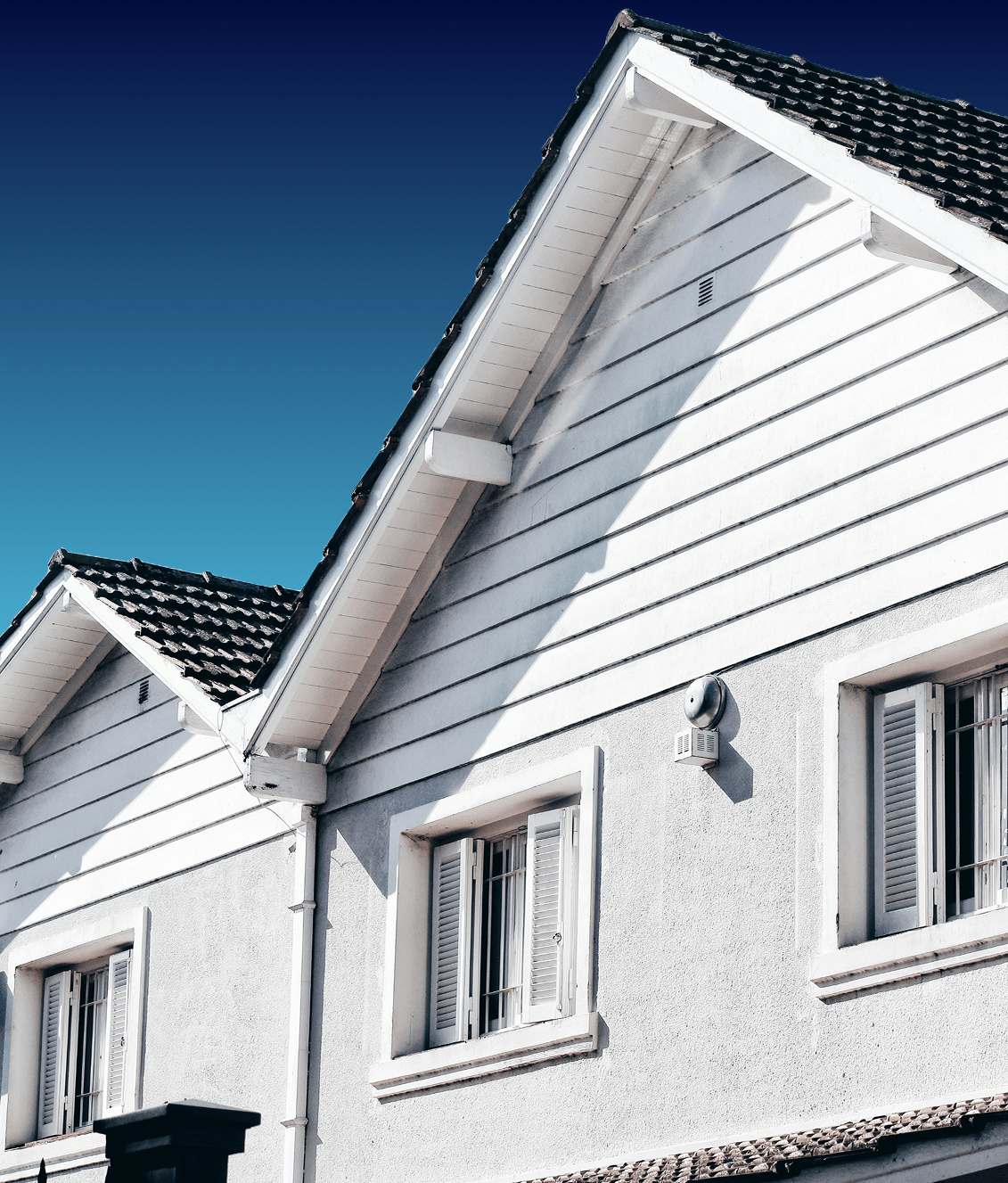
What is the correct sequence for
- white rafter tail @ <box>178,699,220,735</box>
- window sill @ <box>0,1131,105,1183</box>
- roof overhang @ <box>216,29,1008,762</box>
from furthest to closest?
window sill @ <box>0,1131,105,1183</box> → white rafter tail @ <box>178,699,220,735</box> → roof overhang @ <box>216,29,1008,762</box>

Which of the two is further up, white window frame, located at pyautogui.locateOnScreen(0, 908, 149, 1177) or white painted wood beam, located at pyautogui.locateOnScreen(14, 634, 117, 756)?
white painted wood beam, located at pyautogui.locateOnScreen(14, 634, 117, 756)

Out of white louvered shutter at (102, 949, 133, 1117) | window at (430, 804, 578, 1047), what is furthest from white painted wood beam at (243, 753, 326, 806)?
white louvered shutter at (102, 949, 133, 1117)

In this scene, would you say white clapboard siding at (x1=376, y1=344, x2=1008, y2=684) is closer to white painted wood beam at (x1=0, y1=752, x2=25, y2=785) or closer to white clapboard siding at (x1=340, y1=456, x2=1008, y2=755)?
white clapboard siding at (x1=340, y1=456, x2=1008, y2=755)

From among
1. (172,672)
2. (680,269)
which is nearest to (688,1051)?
(680,269)

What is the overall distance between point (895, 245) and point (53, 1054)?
927 cm

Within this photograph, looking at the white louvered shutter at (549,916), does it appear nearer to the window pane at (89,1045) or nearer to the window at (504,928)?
the window at (504,928)

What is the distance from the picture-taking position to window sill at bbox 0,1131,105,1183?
13969mm

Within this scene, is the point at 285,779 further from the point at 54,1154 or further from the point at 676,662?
the point at 54,1154

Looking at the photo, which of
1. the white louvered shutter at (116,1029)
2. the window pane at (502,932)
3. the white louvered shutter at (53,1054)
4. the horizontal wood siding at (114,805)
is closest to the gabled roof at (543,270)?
the horizontal wood siding at (114,805)

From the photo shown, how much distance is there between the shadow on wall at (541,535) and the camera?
10867 millimetres

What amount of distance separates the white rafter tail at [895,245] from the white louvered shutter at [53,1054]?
9017mm

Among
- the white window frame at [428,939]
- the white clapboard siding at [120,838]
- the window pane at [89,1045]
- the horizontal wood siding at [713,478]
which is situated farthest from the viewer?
the window pane at [89,1045]

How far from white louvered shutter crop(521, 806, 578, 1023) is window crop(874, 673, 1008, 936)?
7.08 feet

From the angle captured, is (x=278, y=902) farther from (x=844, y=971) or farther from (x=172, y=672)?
(x=844, y=971)
